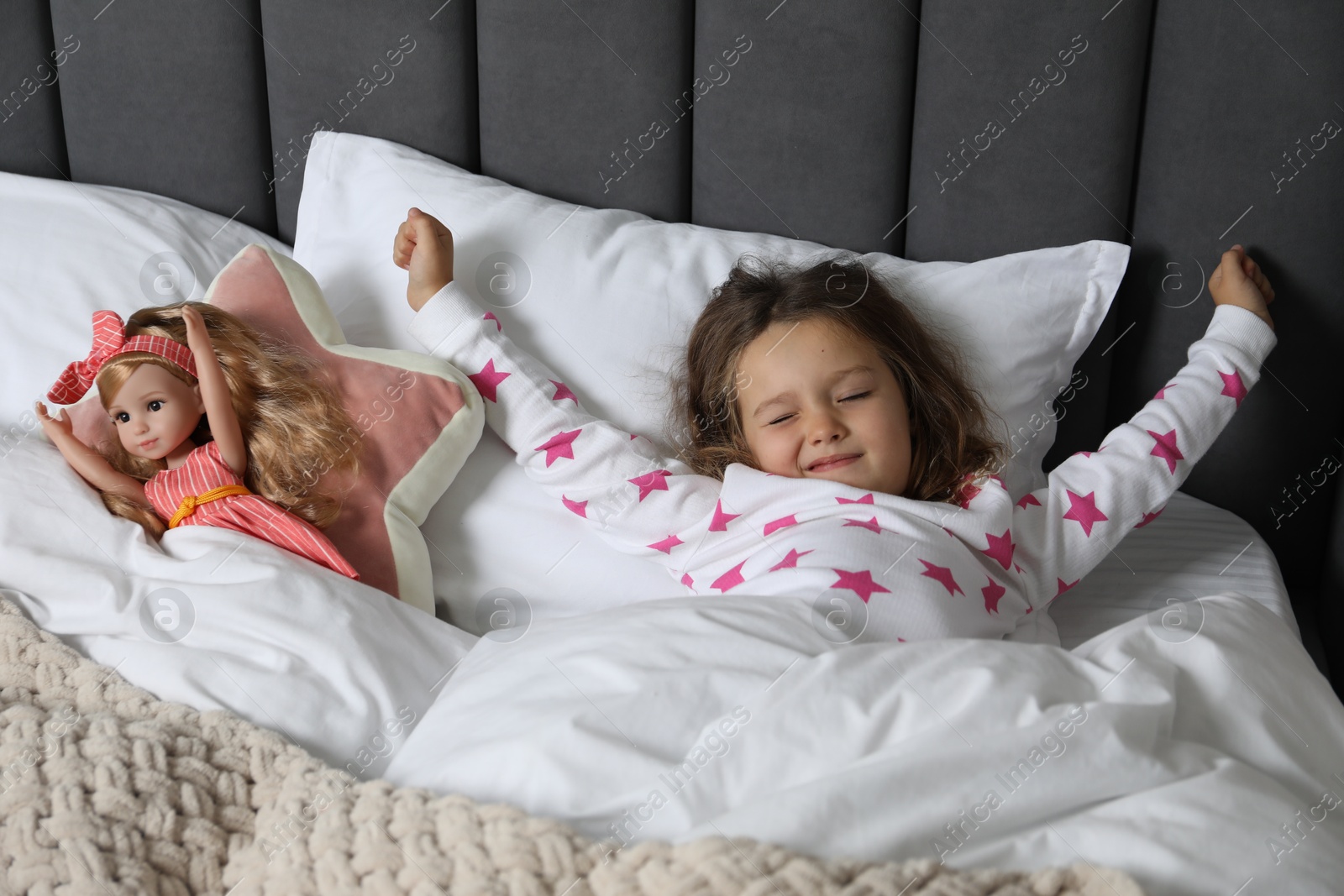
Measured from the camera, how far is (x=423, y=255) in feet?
3.64

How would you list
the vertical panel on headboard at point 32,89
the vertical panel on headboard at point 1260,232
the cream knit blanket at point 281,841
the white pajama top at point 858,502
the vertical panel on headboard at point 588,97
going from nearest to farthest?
1. the cream knit blanket at point 281,841
2. the white pajama top at point 858,502
3. the vertical panel on headboard at point 1260,232
4. the vertical panel on headboard at point 588,97
5. the vertical panel on headboard at point 32,89

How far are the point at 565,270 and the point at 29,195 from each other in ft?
2.37

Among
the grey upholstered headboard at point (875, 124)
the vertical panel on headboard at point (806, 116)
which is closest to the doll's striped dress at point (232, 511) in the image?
the grey upholstered headboard at point (875, 124)

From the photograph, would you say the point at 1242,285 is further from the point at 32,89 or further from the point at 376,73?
the point at 32,89

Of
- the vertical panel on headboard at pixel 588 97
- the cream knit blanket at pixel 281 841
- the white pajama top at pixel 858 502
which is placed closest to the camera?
the cream knit blanket at pixel 281 841

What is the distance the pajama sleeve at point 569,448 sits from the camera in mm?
1043

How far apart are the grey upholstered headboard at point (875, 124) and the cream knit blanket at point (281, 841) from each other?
79 centimetres

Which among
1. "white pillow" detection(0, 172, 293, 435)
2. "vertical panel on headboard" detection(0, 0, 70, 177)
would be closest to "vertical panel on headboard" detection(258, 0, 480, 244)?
"white pillow" detection(0, 172, 293, 435)

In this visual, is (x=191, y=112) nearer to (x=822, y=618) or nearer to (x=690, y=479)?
(x=690, y=479)

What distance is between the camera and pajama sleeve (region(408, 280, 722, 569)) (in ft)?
3.42

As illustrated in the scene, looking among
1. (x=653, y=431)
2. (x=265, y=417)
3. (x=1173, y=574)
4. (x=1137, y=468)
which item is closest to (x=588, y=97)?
(x=653, y=431)

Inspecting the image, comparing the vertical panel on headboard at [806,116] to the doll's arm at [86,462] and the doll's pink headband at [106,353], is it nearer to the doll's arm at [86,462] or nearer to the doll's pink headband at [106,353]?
the doll's pink headband at [106,353]

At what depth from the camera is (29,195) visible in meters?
1.28

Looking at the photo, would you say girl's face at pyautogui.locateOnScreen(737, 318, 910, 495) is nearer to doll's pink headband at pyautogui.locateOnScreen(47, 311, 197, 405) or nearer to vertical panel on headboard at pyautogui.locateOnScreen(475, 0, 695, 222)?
vertical panel on headboard at pyautogui.locateOnScreen(475, 0, 695, 222)
